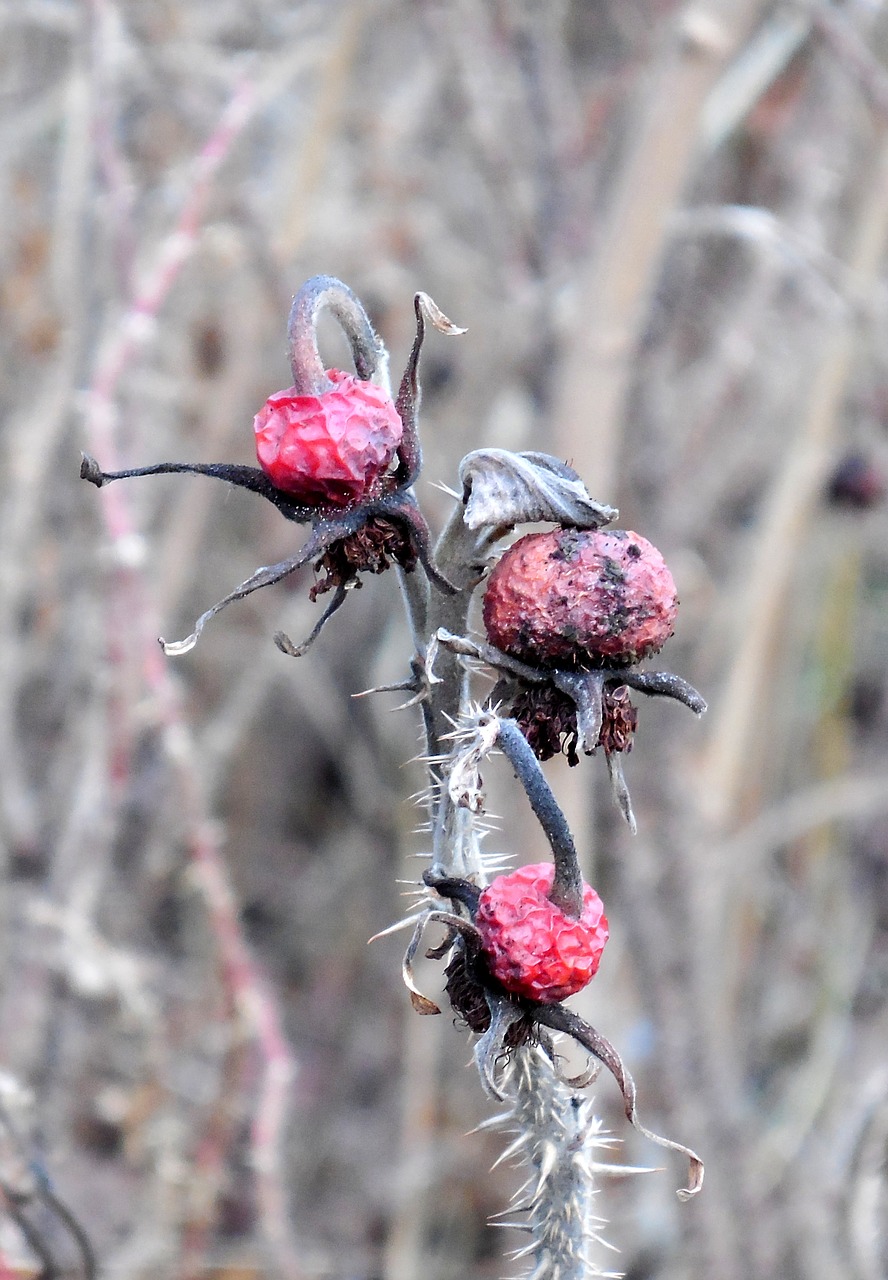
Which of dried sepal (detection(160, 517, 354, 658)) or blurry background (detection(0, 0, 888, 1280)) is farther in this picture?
blurry background (detection(0, 0, 888, 1280))

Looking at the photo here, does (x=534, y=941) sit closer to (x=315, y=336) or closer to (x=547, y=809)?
(x=547, y=809)

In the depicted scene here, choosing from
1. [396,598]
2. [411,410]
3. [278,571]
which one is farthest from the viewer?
[396,598]

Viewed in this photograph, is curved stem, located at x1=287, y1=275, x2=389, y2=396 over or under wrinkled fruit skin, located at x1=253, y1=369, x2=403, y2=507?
over

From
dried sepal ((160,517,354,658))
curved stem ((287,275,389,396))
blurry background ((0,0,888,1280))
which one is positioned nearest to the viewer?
dried sepal ((160,517,354,658))

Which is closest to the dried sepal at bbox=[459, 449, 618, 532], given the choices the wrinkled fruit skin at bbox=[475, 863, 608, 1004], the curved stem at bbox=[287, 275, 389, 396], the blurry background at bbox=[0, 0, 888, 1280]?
the curved stem at bbox=[287, 275, 389, 396]

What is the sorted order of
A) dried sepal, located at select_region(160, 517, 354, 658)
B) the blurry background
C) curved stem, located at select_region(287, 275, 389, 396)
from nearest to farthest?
dried sepal, located at select_region(160, 517, 354, 658)
curved stem, located at select_region(287, 275, 389, 396)
the blurry background

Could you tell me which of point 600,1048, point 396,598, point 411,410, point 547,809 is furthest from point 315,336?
point 396,598

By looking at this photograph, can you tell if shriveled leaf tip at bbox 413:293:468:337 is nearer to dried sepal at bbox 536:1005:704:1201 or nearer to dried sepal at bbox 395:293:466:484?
dried sepal at bbox 395:293:466:484
